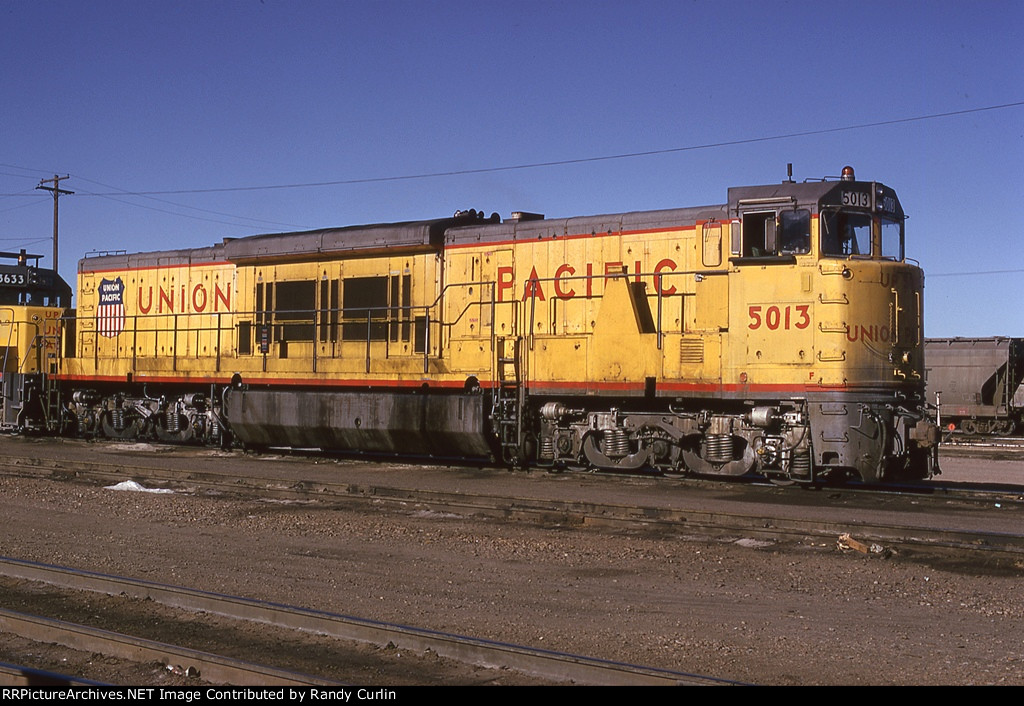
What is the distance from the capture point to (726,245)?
14.5m

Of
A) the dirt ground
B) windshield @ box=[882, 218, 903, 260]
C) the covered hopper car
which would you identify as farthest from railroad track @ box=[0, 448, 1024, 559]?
the covered hopper car

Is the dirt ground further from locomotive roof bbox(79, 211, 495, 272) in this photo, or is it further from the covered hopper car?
the covered hopper car

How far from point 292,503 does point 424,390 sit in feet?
15.4

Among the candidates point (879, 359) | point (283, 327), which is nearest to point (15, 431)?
point (283, 327)

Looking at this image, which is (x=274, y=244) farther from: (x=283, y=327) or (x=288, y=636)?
(x=288, y=636)

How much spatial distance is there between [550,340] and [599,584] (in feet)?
26.0

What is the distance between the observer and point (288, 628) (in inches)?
271

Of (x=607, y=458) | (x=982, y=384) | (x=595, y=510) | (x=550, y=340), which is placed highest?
(x=550, y=340)

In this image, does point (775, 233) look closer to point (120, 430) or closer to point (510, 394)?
point (510, 394)

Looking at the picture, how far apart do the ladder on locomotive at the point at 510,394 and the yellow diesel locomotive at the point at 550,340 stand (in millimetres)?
38

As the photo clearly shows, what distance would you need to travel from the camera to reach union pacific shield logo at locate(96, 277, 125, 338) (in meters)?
22.5

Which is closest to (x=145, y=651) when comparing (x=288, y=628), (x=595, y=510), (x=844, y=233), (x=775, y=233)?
(x=288, y=628)

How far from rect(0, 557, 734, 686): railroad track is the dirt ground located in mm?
570

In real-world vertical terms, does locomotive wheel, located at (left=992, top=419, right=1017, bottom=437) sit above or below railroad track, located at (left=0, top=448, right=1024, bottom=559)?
above
